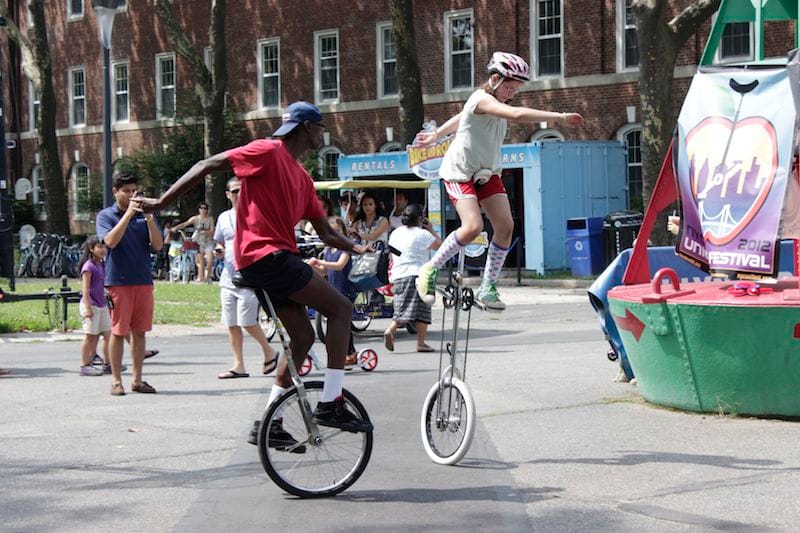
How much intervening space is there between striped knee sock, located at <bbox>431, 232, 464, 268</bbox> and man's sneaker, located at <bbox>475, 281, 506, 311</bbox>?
40 centimetres

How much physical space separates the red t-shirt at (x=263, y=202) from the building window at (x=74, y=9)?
44092 millimetres

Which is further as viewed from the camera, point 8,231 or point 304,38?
point 304,38

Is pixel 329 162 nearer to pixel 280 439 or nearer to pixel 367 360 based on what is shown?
pixel 367 360

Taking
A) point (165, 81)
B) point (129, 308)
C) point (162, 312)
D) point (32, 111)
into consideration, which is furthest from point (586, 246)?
point (32, 111)

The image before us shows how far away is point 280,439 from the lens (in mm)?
7000

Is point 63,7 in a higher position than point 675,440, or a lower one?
higher

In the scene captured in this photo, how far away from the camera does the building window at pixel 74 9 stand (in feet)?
160

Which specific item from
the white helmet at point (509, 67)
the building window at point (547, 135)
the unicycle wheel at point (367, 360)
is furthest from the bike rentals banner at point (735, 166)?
the building window at point (547, 135)

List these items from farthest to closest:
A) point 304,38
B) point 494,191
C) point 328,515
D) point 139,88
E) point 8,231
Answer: point 139,88
point 304,38
point 8,231
point 494,191
point 328,515

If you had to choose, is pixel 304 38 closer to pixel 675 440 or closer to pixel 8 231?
pixel 8 231

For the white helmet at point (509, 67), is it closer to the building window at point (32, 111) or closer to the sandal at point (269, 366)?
the sandal at point (269, 366)

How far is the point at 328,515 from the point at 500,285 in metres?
22.4

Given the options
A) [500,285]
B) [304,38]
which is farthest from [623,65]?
[304,38]

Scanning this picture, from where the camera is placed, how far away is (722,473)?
7.31m
